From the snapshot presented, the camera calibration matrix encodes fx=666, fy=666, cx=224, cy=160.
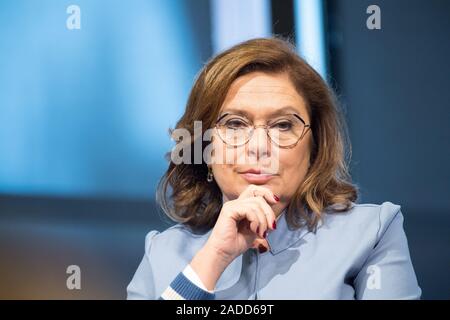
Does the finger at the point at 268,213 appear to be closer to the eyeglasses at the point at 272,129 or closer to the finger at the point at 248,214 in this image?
the finger at the point at 248,214

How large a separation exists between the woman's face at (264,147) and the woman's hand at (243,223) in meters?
0.08

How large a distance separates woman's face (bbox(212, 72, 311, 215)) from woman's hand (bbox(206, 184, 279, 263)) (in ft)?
0.27

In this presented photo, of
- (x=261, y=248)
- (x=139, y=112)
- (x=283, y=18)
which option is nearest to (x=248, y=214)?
(x=261, y=248)

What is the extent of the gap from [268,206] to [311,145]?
31 cm

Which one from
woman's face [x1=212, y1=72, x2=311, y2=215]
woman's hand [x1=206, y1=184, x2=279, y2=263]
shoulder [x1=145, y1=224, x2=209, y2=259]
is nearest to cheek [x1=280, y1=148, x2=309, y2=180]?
woman's face [x1=212, y1=72, x2=311, y2=215]

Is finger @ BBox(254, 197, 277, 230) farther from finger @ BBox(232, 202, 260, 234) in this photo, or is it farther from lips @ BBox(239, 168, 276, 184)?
lips @ BBox(239, 168, 276, 184)

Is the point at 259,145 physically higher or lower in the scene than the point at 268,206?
higher

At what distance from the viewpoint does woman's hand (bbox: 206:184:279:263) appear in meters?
1.63

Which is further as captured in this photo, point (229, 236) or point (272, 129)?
point (272, 129)

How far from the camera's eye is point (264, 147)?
5.86 feet

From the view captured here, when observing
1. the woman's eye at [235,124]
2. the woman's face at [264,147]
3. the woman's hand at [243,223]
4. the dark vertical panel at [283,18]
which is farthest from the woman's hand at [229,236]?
the dark vertical panel at [283,18]

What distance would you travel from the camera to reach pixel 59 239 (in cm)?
199

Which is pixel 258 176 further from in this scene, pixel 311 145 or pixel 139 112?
pixel 139 112

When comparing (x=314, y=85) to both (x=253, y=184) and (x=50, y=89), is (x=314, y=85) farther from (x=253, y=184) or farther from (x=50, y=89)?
(x=50, y=89)
